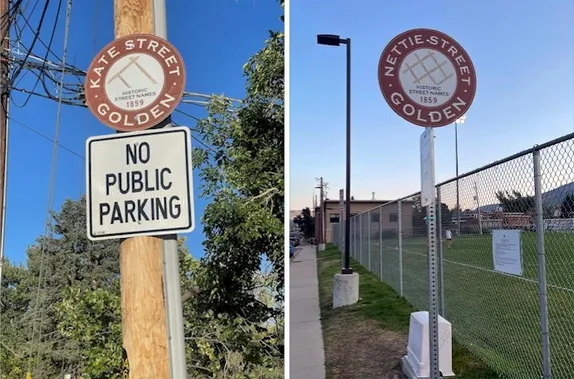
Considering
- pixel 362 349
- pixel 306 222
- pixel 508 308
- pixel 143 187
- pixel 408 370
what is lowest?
pixel 306 222

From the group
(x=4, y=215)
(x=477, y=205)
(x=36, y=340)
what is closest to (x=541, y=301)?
(x=477, y=205)

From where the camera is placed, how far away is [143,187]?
2455 millimetres

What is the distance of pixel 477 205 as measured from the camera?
549 cm

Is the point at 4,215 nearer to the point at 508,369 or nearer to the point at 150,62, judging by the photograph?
the point at 150,62

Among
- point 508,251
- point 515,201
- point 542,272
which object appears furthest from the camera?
point 515,201

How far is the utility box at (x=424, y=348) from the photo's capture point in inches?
199

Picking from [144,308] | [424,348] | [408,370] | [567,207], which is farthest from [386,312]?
[144,308]

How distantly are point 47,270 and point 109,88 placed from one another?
972 centimetres

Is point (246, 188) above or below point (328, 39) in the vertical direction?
below

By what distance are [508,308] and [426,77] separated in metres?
3.47

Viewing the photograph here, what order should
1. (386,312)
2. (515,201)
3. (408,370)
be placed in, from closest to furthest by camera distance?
(515,201)
(408,370)
(386,312)

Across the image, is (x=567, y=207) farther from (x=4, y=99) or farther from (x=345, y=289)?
(x=4, y=99)

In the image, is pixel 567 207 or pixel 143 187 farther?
pixel 567 207

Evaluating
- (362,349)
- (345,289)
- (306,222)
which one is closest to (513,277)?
(362,349)
